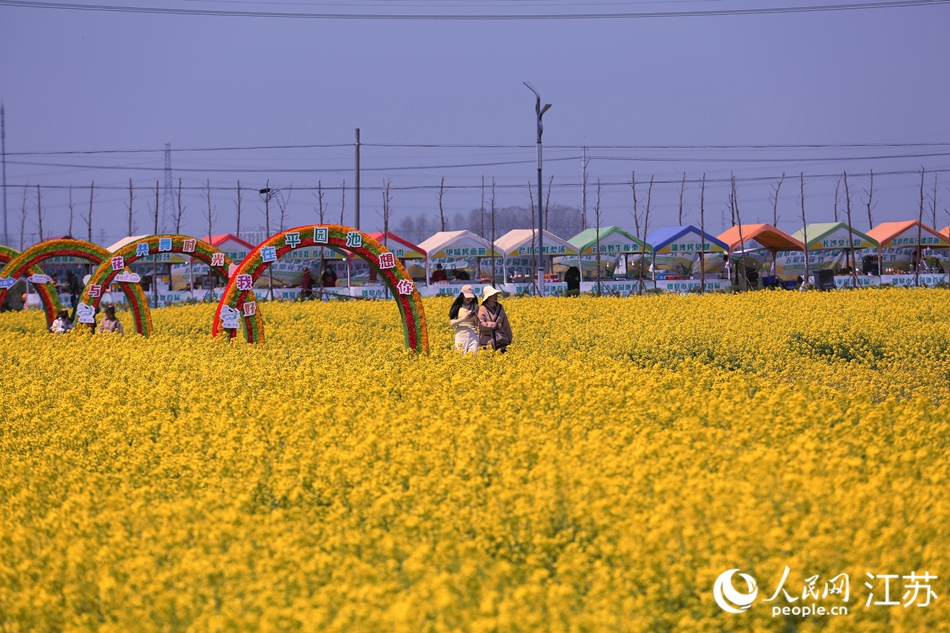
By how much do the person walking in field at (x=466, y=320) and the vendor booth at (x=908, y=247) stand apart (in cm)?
3007

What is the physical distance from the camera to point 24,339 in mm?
16797

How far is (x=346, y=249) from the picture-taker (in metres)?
15.9

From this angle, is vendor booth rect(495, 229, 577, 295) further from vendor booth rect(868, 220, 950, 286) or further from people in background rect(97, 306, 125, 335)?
people in background rect(97, 306, 125, 335)

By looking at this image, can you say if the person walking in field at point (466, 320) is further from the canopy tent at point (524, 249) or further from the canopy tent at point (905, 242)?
the canopy tent at point (905, 242)

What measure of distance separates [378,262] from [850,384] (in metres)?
7.20

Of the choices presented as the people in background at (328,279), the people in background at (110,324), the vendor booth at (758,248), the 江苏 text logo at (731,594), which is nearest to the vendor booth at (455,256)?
the people in background at (328,279)

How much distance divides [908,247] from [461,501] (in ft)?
132

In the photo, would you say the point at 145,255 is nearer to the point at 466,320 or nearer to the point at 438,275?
the point at 466,320

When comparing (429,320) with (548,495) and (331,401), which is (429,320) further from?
(548,495)

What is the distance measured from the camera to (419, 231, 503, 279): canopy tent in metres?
36.9

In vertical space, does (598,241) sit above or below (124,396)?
above

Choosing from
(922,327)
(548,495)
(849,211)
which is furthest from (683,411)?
(849,211)

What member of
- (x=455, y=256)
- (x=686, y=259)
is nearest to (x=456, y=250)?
(x=455, y=256)

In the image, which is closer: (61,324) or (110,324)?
(110,324)
